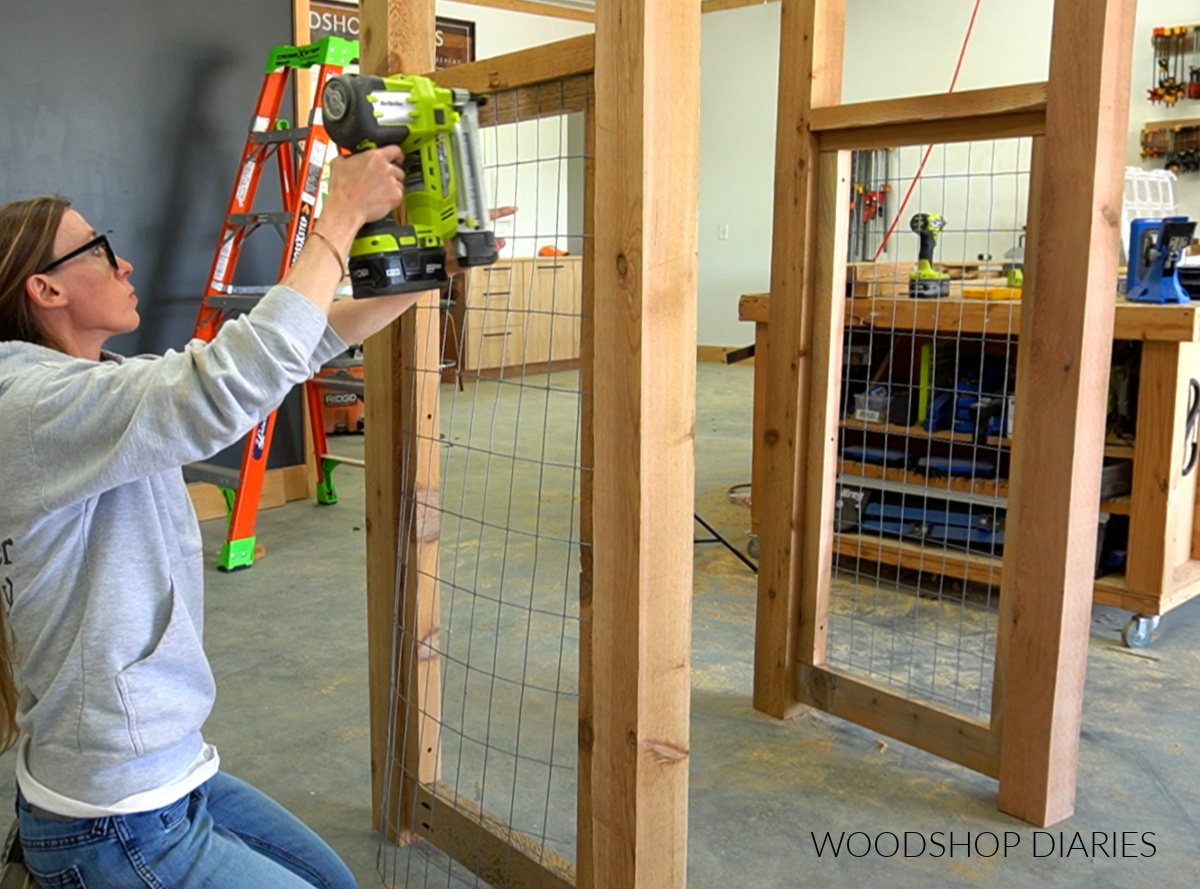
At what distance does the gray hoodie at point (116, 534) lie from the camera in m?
1.22

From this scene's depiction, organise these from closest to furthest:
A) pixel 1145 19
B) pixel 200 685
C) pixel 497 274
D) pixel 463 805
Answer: pixel 200 685
pixel 463 805
pixel 1145 19
pixel 497 274

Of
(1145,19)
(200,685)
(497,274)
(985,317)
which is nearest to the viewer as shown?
(200,685)

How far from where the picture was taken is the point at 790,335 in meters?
2.77

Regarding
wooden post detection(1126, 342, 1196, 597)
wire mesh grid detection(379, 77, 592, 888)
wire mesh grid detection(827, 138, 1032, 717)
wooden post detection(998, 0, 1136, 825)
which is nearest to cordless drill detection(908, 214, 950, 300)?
wire mesh grid detection(827, 138, 1032, 717)

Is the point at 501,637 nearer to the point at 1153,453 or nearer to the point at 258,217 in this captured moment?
the point at 258,217

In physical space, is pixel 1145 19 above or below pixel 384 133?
above

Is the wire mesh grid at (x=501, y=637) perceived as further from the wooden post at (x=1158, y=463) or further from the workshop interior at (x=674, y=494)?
the wooden post at (x=1158, y=463)

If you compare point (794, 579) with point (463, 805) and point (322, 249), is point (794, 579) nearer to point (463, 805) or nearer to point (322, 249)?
point (463, 805)

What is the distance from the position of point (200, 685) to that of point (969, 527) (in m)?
2.60

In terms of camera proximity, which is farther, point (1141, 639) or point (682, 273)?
point (1141, 639)

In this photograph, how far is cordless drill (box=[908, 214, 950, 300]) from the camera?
3568 mm

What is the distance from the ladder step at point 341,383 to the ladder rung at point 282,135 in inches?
38.8

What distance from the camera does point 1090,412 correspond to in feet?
7.21

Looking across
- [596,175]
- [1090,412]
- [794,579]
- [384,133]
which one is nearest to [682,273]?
[596,175]
